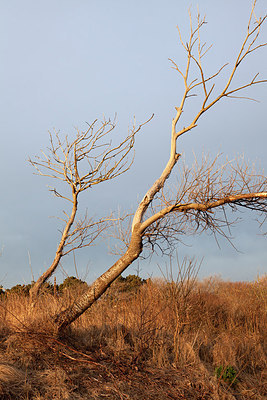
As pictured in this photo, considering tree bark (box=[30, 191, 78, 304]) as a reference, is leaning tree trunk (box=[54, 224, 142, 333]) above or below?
below

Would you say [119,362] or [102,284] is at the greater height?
[102,284]

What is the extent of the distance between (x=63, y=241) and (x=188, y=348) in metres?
4.35

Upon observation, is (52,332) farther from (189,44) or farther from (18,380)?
(189,44)

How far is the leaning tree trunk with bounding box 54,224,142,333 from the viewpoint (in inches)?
204

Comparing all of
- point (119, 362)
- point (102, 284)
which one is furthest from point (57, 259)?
point (119, 362)

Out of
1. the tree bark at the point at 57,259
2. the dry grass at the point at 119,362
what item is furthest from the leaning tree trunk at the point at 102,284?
the tree bark at the point at 57,259

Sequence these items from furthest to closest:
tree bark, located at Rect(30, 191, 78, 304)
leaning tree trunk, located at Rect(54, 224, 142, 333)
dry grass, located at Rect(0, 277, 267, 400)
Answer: tree bark, located at Rect(30, 191, 78, 304) → leaning tree trunk, located at Rect(54, 224, 142, 333) → dry grass, located at Rect(0, 277, 267, 400)

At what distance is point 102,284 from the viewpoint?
522 centimetres

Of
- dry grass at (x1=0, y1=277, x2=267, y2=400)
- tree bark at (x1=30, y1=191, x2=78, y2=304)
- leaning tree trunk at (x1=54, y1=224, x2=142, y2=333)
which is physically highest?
tree bark at (x1=30, y1=191, x2=78, y2=304)

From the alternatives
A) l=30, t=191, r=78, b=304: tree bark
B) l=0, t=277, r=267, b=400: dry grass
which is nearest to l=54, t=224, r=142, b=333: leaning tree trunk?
l=0, t=277, r=267, b=400: dry grass

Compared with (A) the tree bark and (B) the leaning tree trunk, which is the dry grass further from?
(A) the tree bark

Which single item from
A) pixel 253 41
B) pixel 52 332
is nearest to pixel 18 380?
pixel 52 332

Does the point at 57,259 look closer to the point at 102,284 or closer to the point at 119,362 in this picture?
the point at 102,284

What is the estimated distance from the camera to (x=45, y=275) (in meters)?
8.43
